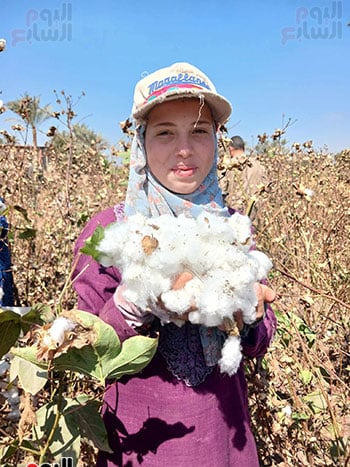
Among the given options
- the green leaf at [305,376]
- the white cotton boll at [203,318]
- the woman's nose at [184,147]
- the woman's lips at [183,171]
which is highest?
A: the woman's nose at [184,147]

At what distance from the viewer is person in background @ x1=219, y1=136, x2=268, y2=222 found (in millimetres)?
1464

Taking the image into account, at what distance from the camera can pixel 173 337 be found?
90cm

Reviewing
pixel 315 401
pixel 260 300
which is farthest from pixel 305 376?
pixel 260 300

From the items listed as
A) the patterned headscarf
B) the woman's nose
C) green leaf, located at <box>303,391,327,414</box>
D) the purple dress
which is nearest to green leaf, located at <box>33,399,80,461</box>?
the purple dress

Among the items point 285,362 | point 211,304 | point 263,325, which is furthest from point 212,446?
point 285,362

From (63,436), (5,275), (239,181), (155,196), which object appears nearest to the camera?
(63,436)

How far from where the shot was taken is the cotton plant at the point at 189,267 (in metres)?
0.66

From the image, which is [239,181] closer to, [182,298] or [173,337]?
[173,337]

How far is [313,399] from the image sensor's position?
1411mm

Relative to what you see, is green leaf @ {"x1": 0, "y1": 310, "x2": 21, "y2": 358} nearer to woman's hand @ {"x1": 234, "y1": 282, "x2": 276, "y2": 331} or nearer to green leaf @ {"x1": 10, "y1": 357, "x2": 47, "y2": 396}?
green leaf @ {"x1": 10, "y1": 357, "x2": 47, "y2": 396}

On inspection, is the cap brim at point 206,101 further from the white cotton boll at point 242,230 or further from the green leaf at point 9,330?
the green leaf at point 9,330

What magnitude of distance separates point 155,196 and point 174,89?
208mm

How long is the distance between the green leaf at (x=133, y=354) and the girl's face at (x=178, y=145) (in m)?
0.35

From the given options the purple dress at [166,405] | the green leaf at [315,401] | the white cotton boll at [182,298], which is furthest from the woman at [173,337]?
the green leaf at [315,401]
